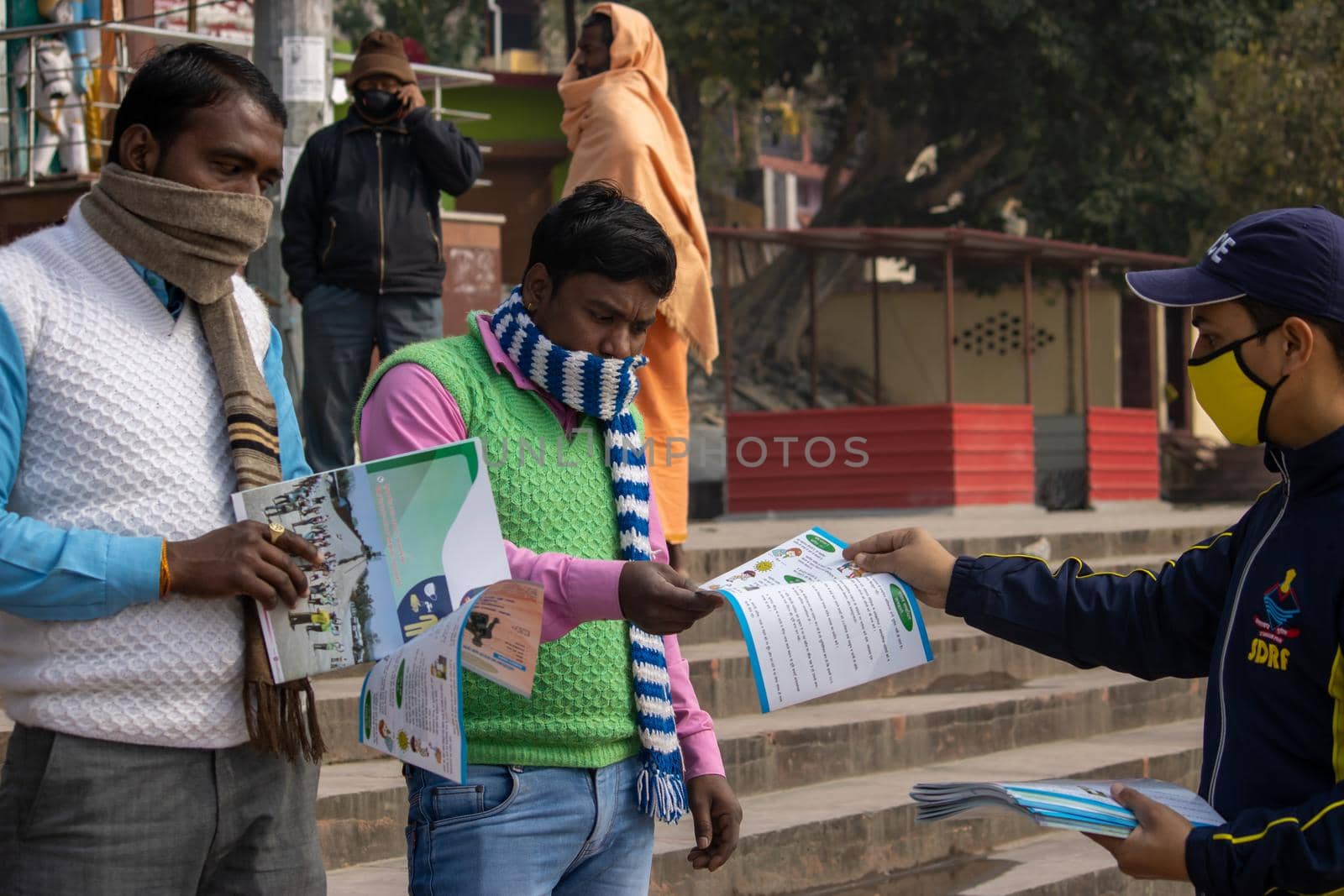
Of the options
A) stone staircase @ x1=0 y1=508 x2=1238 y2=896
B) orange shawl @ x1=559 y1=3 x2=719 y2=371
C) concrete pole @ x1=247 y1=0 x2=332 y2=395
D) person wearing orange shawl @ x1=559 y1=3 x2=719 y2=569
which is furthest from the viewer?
concrete pole @ x1=247 y1=0 x2=332 y2=395

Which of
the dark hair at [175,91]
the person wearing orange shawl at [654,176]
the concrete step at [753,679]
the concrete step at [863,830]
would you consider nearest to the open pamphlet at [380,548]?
the dark hair at [175,91]

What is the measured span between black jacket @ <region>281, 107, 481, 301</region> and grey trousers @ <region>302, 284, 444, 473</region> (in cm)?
6

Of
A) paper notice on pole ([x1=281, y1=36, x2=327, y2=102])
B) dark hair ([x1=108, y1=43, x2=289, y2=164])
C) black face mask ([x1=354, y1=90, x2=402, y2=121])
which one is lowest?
dark hair ([x1=108, y1=43, x2=289, y2=164])

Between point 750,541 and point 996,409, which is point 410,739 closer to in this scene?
point 750,541

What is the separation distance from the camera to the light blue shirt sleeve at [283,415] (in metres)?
2.49

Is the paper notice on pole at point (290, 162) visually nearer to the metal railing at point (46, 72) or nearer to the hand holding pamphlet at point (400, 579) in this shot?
the metal railing at point (46, 72)

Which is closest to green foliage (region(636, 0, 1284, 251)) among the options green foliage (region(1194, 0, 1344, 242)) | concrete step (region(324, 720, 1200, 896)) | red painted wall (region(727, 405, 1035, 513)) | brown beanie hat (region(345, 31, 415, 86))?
green foliage (region(1194, 0, 1344, 242))

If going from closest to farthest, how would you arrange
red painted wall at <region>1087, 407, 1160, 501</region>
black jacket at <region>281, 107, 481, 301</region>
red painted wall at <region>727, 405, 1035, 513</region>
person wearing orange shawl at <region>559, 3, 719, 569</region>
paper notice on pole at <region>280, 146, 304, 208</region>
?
person wearing orange shawl at <region>559, 3, 719, 569</region>
black jacket at <region>281, 107, 481, 301</region>
paper notice on pole at <region>280, 146, 304, 208</region>
red painted wall at <region>727, 405, 1035, 513</region>
red painted wall at <region>1087, 407, 1160, 501</region>

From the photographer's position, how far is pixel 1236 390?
2355 mm

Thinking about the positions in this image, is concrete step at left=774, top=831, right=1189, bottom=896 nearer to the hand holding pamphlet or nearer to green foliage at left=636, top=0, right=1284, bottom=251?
the hand holding pamphlet

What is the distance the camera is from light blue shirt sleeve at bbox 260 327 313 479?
8.16 feet

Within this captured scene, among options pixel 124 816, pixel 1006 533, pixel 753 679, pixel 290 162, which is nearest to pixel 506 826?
pixel 124 816

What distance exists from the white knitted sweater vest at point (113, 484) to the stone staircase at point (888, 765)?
200cm

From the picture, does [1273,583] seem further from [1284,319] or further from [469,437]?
[469,437]
